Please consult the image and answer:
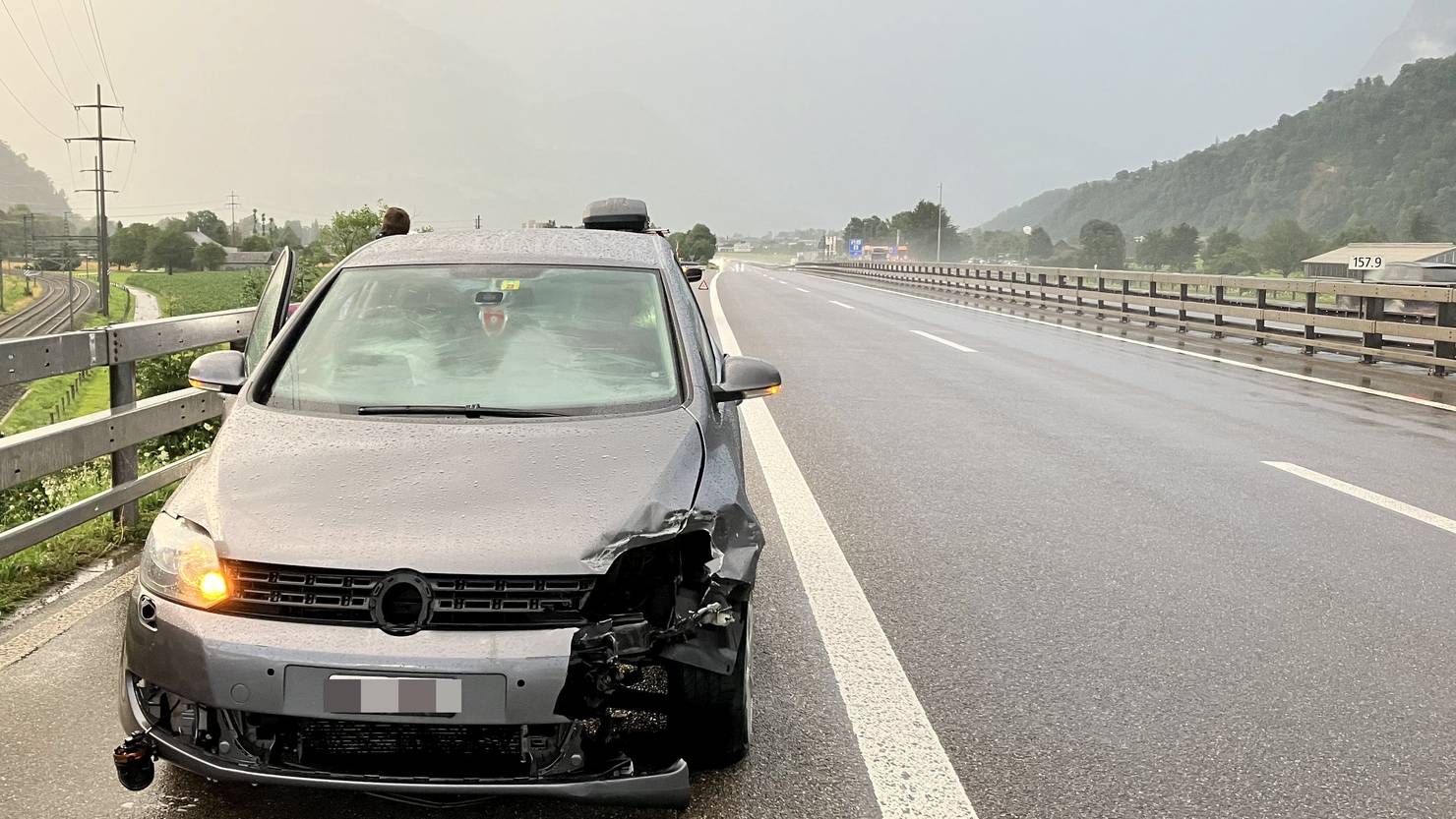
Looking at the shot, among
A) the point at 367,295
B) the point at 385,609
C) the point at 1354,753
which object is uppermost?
the point at 367,295

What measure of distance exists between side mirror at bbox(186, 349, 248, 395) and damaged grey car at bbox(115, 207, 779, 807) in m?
0.39

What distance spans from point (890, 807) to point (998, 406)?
8.22 m

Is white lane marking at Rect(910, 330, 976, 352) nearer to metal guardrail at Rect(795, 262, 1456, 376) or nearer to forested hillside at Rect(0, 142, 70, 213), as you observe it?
metal guardrail at Rect(795, 262, 1456, 376)

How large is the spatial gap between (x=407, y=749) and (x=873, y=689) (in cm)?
172

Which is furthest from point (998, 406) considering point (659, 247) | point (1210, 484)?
point (659, 247)

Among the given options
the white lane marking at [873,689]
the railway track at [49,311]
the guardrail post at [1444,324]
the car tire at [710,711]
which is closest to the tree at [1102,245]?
the railway track at [49,311]

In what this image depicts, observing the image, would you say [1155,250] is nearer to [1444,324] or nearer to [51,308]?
[51,308]

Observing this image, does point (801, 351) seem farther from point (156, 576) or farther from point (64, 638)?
point (156, 576)

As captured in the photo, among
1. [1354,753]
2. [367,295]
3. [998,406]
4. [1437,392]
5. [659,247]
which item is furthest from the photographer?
[1437,392]

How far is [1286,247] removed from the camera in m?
153

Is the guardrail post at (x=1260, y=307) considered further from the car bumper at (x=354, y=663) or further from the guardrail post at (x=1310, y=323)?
the car bumper at (x=354, y=663)

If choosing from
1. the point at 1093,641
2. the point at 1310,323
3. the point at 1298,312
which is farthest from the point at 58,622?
the point at 1298,312

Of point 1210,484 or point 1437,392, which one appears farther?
point 1437,392

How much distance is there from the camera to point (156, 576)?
9.37ft
